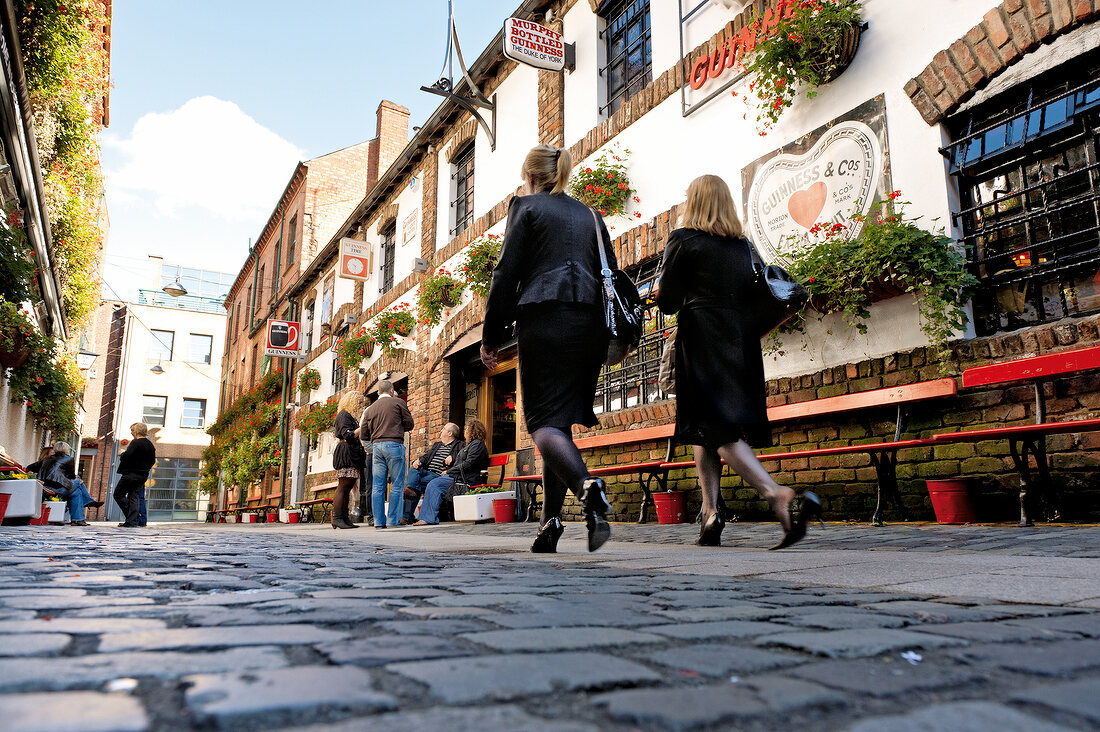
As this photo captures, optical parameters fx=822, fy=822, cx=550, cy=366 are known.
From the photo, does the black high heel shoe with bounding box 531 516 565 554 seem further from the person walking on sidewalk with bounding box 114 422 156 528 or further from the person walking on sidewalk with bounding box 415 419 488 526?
the person walking on sidewalk with bounding box 114 422 156 528

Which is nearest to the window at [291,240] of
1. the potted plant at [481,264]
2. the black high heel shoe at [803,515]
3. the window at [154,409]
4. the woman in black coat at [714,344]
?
the potted plant at [481,264]

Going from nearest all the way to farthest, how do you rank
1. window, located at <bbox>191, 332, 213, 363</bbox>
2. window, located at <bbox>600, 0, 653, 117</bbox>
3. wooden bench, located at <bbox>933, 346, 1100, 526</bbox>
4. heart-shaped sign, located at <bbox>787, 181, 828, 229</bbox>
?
wooden bench, located at <bbox>933, 346, 1100, 526</bbox>, heart-shaped sign, located at <bbox>787, 181, 828, 229</bbox>, window, located at <bbox>600, 0, 653, 117</bbox>, window, located at <bbox>191, 332, 213, 363</bbox>

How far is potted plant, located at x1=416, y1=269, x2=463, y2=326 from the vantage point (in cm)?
1162

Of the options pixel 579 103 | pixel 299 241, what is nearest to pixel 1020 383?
pixel 579 103

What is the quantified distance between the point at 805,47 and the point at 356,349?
10437 millimetres

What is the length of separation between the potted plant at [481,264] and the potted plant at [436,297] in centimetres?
113

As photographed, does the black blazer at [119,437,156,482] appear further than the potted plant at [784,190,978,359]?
Yes

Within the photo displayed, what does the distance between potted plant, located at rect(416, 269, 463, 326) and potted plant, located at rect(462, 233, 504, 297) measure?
1.13 meters

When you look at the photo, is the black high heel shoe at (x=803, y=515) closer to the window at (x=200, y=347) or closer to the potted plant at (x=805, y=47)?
the potted plant at (x=805, y=47)

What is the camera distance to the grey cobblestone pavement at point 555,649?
2.99 feet

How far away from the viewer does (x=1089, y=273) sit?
4.82 metres

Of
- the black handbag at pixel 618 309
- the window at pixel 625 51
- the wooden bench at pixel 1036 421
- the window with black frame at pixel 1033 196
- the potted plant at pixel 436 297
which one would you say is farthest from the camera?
the potted plant at pixel 436 297

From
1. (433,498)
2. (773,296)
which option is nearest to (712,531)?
(773,296)

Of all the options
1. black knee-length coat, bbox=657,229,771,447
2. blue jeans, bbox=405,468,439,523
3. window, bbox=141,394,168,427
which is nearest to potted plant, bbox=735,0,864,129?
black knee-length coat, bbox=657,229,771,447
